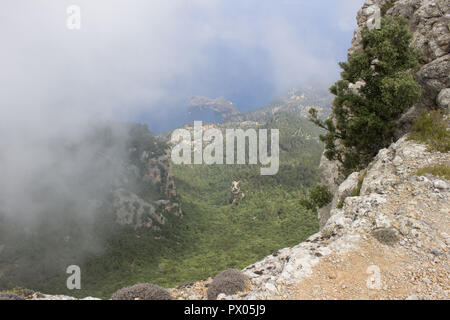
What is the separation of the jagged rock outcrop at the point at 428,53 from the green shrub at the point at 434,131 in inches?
73.0

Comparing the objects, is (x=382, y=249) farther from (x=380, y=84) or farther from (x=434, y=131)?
(x=380, y=84)

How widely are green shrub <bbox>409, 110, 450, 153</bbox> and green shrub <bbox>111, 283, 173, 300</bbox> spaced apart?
14663mm

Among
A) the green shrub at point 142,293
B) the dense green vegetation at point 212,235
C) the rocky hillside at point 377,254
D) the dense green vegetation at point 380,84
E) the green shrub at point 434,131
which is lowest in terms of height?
the dense green vegetation at point 212,235

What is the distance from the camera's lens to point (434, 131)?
14.4m

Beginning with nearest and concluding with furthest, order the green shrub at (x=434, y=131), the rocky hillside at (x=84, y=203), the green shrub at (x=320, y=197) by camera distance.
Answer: the green shrub at (x=434, y=131) < the green shrub at (x=320, y=197) < the rocky hillside at (x=84, y=203)

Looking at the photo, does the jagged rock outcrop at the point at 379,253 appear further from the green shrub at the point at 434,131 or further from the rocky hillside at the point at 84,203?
the rocky hillside at the point at 84,203

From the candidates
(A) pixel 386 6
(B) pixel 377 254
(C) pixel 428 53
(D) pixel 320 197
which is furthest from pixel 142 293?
(A) pixel 386 6

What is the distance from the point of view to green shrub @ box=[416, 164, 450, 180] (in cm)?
1128

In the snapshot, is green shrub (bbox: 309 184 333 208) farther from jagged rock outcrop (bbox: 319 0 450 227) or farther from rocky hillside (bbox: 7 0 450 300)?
rocky hillside (bbox: 7 0 450 300)

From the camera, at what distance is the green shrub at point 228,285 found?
9.03m

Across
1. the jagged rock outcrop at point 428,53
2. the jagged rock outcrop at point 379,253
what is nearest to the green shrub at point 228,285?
the jagged rock outcrop at point 379,253

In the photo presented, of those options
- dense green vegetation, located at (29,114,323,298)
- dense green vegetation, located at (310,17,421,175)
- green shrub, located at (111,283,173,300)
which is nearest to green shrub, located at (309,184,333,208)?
dense green vegetation, located at (310,17,421,175)

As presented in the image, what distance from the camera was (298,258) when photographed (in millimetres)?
9438
